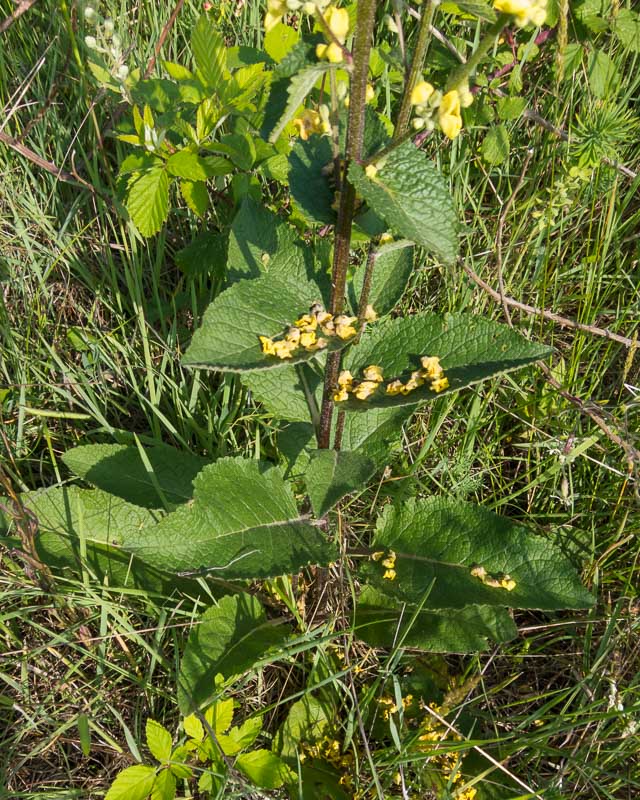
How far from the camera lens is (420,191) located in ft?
5.08

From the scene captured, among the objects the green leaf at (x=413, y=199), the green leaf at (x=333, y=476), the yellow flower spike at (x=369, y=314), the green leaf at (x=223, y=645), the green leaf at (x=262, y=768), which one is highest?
the green leaf at (x=413, y=199)

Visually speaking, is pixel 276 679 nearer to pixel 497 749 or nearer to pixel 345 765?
pixel 345 765

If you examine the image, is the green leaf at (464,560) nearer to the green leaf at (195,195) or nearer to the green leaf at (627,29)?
the green leaf at (195,195)

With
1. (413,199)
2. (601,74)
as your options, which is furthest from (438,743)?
(601,74)

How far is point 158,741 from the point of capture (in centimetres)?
202

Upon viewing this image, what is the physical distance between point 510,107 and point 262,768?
2583 mm

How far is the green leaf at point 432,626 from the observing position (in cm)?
218

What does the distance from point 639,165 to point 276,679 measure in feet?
8.78

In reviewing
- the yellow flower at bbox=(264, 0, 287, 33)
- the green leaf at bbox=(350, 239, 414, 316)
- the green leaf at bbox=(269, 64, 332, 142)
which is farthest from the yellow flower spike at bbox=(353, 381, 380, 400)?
the yellow flower at bbox=(264, 0, 287, 33)

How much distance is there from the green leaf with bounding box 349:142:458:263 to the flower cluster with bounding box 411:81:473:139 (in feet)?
0.30

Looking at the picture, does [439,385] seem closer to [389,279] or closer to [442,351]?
[442,351]

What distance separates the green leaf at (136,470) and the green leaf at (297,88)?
134 centimetres

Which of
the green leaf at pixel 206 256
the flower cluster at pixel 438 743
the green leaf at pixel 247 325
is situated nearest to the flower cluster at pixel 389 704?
the flower cluster at pixel 438 743

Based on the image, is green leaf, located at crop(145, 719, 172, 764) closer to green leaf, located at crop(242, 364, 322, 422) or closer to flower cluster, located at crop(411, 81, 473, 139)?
green leaf, located at crop(242, 364, 322, 422)
